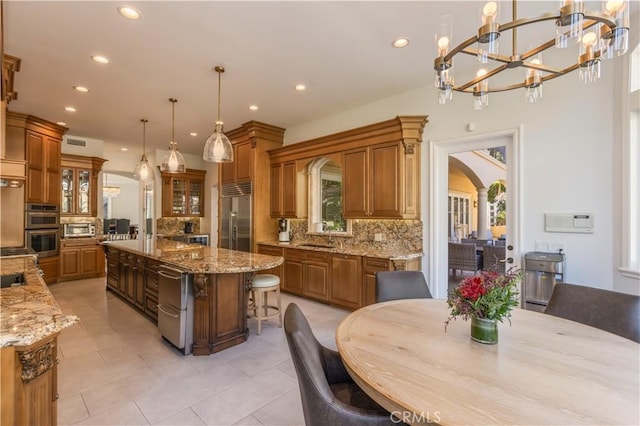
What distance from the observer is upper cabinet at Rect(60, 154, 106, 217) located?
6215 millimetres

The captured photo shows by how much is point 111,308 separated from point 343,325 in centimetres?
431

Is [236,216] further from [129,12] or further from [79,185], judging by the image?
[129,12]

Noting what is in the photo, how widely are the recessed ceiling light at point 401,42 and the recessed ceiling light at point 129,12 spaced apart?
92.9 inches

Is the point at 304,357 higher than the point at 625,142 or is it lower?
lower

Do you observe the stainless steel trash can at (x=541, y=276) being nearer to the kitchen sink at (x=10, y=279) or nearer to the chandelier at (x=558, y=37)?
the chandelier at (x=558, y=37)

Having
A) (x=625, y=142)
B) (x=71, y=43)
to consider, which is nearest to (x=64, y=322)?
(x=71, y=43)

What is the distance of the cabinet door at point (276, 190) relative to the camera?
5.75 metres

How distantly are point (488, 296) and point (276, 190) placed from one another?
4786 millimetres

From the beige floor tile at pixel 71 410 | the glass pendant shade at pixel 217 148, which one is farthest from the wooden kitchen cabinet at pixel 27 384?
the glass pendant shade at pixel 217 148

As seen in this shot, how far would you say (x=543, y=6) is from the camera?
2.52 m

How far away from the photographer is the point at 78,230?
6.46 metres

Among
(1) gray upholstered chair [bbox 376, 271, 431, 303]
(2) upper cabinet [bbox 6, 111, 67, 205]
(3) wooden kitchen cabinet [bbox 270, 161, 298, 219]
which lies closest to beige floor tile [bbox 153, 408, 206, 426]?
(1) gray upholstered chair [bbox 376, 271, 431, 303]

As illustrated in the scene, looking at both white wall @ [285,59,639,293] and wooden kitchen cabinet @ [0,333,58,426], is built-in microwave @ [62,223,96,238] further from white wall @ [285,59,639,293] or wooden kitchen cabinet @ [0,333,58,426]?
white wall @ [285,59,639,293]

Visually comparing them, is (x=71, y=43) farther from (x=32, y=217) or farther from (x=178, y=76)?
(x=32, y=217)
